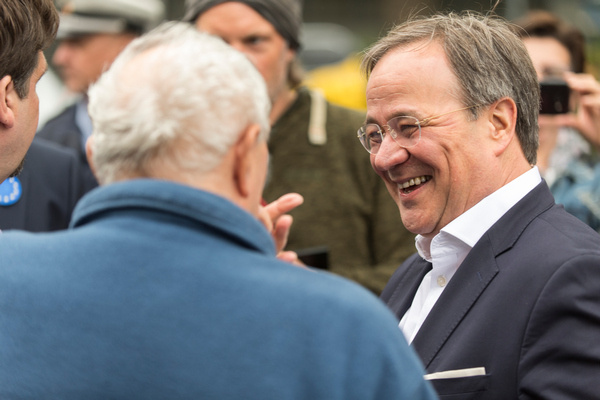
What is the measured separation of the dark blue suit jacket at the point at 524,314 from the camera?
175 cm

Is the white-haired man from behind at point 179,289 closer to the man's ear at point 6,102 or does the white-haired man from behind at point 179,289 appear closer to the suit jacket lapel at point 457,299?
the suit jacket lapel at point 457,299

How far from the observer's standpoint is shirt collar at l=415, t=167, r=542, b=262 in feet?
7.19

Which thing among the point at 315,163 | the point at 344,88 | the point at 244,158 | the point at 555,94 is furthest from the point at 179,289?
the point at 344,88

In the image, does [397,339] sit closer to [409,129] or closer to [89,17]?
[409,129]

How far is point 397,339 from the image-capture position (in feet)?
4.40

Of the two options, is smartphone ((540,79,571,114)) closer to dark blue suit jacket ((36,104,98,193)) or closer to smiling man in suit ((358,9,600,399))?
smiling man in suit ((358,9,600,399))

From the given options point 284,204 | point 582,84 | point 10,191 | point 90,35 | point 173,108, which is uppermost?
point 173,108

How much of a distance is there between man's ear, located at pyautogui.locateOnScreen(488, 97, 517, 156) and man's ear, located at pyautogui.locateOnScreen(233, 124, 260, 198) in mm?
1035

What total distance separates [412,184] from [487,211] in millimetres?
286

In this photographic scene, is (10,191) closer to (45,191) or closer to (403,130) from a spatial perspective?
(45,191)

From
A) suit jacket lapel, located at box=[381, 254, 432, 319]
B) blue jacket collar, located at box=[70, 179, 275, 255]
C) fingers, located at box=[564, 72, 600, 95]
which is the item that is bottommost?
suit jacket lapel, located at box=[381, 254, 432, 319]

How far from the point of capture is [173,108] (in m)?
1.38

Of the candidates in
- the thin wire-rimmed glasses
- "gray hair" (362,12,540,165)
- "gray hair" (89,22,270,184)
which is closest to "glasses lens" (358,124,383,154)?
the thin wire-rimmed glasses

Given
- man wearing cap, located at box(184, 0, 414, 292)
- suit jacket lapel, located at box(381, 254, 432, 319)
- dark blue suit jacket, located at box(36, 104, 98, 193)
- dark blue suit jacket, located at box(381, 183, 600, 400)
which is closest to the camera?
dark blue suit jacket, located at box(381, 183, 600, 400)
